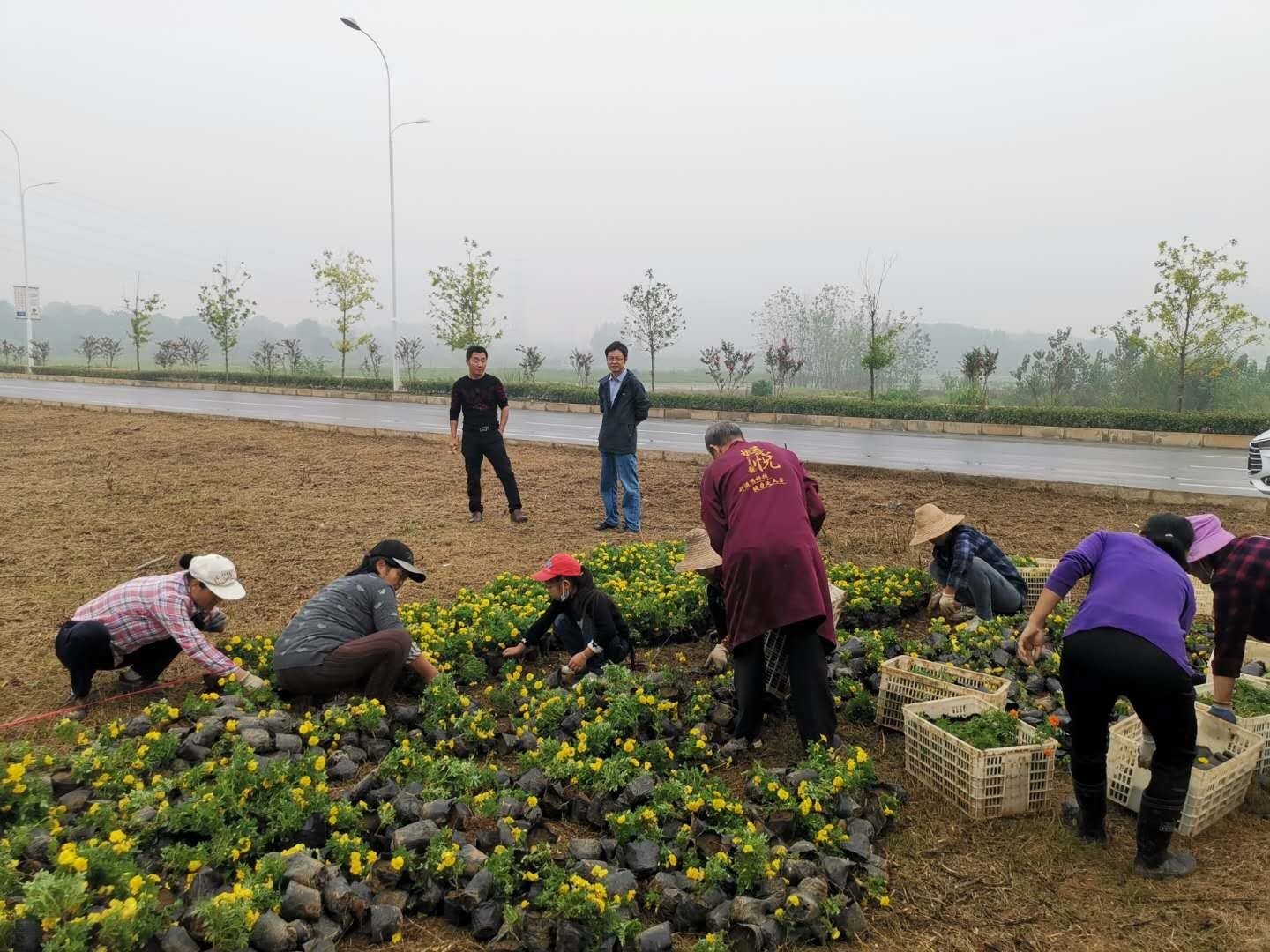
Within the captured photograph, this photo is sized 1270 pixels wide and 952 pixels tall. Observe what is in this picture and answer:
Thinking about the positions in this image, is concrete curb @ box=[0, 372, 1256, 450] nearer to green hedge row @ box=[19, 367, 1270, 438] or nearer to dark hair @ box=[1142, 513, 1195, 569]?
green hedge row @ box=[19, 367, 1270, 438]

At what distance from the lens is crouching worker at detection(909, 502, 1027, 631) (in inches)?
230

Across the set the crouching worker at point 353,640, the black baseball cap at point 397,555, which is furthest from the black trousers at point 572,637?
the black baseball cap at point 397,555

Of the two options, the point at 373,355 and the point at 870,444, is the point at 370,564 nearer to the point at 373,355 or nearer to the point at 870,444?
the point at 870,444

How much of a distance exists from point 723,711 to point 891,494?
7.58 metres

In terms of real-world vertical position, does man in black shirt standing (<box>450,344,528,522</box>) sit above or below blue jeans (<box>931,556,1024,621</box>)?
above

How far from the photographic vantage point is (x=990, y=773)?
12.1 feet

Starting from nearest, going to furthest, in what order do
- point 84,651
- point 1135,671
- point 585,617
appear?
point 1135,671
point 84,651
point 585,617

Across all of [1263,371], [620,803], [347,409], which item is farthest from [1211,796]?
[1263,371]

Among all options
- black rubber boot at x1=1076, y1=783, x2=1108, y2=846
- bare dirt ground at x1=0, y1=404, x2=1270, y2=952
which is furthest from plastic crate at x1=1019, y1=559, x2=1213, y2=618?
black rubber boot at x1=1076, y1=783, x2=1108, y2=846

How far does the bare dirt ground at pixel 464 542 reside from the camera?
125 inches

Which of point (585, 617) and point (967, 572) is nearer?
point (585, 617)

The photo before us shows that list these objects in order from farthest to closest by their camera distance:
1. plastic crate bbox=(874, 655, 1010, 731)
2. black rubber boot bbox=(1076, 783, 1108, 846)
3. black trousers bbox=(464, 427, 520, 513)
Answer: black trousers bbox=(464, 427, 520, 513), plastic crate bbox=(874, 655, 1010, 731), black rubber boot bbox=(1076, 783, 1108, 846)

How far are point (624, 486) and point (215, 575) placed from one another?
492 cm

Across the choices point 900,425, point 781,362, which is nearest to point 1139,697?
point 900,425
